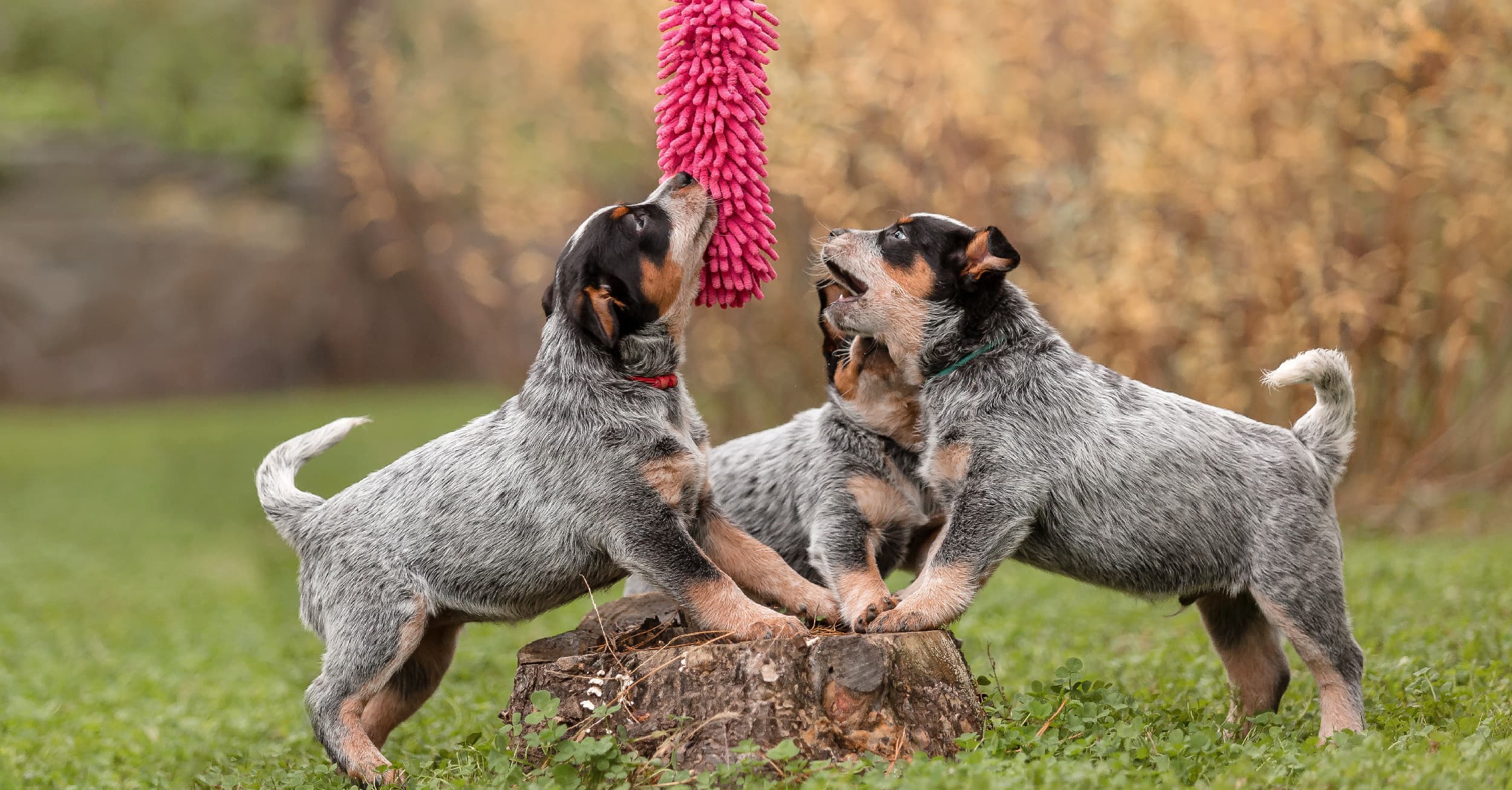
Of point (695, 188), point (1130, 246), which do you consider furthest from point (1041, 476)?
point (1130, 246)

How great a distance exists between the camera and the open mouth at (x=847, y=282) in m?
4.92

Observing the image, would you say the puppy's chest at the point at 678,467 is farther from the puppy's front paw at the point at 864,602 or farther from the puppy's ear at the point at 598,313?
the puppy's front paw at the point at 864,602

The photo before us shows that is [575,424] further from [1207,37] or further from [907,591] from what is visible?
[1207,37]

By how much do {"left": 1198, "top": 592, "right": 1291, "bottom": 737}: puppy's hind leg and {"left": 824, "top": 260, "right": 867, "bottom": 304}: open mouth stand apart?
1.68 m

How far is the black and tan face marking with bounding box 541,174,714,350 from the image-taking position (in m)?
4.61

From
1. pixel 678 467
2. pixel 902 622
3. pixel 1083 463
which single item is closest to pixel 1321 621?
pixel 1083 463

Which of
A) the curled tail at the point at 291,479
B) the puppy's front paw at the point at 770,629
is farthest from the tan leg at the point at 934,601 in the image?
the curled tail at the point at 291,479

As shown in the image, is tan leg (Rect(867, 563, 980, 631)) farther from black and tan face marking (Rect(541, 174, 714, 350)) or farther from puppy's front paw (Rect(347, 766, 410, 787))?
puppy's front paw (Rect(347, 766, 410, 787))

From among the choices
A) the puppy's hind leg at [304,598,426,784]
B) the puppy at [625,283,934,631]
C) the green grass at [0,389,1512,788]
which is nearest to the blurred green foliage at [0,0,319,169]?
the green grass at [0,389,1512,788]

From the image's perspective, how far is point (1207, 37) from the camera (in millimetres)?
8961

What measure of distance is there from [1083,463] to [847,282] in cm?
106

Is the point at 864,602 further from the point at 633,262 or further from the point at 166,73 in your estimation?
the point at 166,73

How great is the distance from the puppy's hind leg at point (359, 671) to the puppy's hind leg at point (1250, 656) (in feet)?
9.37

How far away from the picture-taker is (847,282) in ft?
16.3
